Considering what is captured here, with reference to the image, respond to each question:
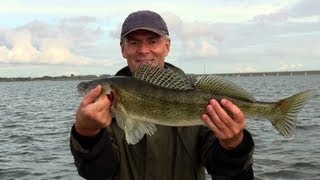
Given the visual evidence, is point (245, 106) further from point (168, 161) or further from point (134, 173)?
point (134, 173)

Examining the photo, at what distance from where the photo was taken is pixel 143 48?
522 centimetres

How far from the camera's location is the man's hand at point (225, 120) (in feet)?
14.2

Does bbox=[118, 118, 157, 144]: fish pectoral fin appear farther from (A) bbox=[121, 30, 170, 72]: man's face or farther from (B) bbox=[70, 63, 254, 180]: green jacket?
(A) bbox=[121, 30, 170, 72]: man's face

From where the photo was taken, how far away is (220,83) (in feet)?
15.0

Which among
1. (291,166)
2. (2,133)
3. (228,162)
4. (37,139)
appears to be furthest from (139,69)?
(2,133)

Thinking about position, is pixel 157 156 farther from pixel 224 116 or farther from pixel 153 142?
pixel 224 116

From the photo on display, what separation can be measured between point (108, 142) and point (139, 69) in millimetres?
803

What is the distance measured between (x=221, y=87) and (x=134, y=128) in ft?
2.85

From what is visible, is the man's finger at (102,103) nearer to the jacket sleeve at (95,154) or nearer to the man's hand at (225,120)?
the jacket sleeve at (95,154)

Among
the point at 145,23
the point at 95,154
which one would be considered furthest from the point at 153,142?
the point at 145,23

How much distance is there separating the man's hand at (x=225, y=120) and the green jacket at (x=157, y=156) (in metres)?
0.33

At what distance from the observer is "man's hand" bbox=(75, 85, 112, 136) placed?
4320mm

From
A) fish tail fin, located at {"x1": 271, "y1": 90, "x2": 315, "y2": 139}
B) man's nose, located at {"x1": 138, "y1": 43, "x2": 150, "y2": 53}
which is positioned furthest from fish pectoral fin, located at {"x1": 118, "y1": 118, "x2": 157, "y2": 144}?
fish tail fin, located at {"x1": 271, "y1": 90, "x2": 315, "y2": 139}

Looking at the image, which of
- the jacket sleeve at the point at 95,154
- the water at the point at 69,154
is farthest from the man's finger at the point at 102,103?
the water at the point at 69,154
